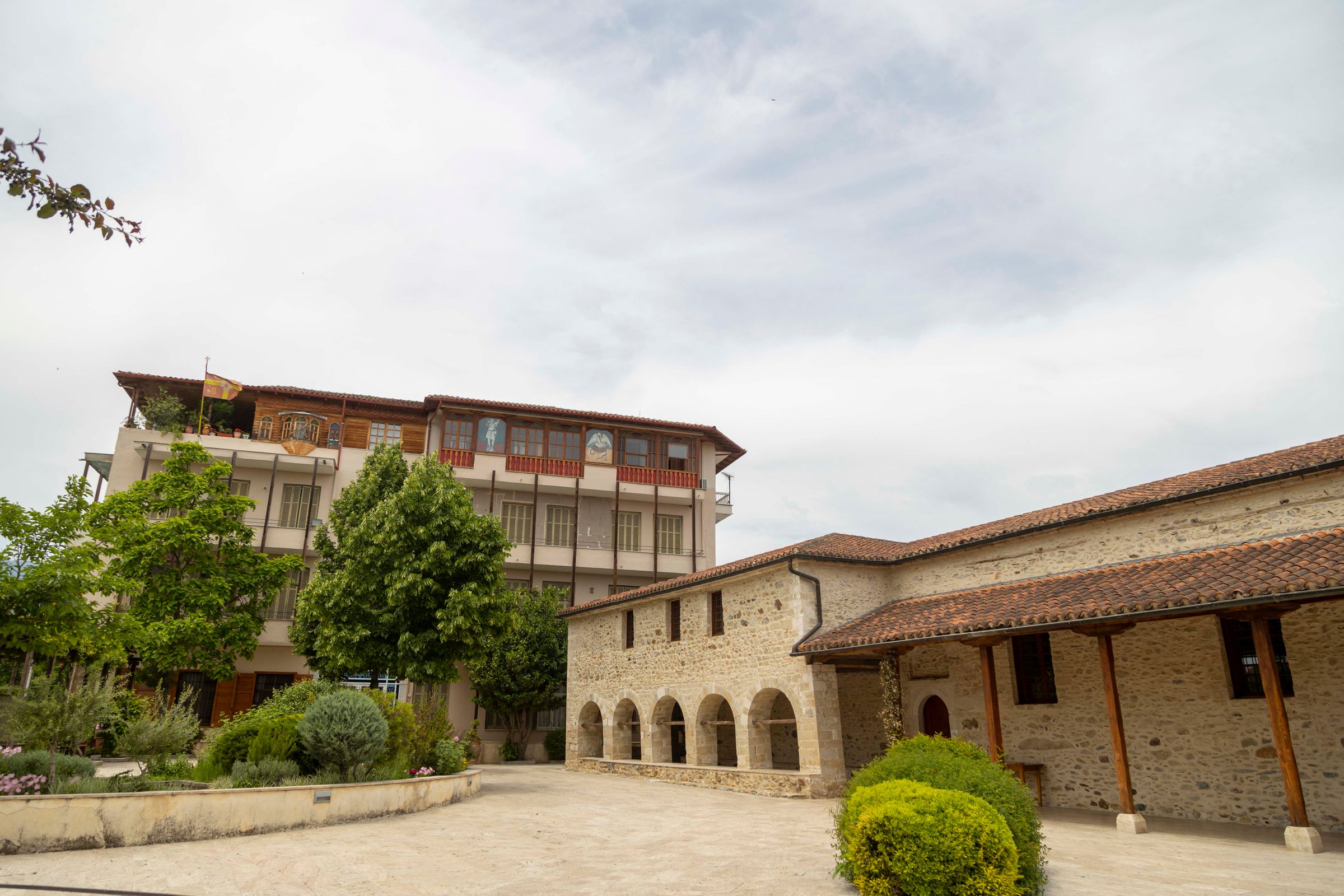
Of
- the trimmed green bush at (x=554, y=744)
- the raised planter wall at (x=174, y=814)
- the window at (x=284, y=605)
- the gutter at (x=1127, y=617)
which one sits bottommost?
the trimmed green bush at (x=554, y=744)

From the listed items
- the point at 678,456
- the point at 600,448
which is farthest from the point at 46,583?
the point at 678,456

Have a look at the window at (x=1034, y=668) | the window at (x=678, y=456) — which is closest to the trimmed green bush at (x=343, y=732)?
the window at (x=1034, y=668)

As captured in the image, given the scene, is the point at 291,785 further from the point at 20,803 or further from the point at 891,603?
the point at 891,603

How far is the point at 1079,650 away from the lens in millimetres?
13148

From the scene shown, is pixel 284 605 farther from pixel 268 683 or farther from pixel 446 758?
pixel 446 758

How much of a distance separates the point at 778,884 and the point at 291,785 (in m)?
6.71

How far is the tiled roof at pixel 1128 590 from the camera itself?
9.14 m

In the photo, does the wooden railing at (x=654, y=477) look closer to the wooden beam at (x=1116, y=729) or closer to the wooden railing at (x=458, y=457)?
the wooden railing at (x=458, y=457)

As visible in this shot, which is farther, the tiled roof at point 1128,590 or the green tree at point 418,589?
the green tree at point 418,589

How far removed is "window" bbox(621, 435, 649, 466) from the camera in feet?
99.3

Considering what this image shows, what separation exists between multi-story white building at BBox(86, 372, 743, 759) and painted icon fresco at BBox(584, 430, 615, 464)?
0.11 feet

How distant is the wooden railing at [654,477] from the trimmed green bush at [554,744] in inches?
357

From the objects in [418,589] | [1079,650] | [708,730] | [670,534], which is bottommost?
[708,730]

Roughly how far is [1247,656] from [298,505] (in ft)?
88.4
